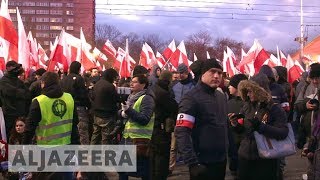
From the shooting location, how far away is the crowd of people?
16.1ft

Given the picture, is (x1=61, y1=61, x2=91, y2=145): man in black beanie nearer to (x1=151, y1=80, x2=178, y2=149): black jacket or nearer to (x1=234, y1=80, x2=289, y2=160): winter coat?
(x1=151, y1=80, x2=178, y2=149): black jacket

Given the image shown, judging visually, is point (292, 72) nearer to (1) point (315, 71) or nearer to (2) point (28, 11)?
(1) point (315, 71)

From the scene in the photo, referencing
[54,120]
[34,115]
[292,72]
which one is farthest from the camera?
[292,72]

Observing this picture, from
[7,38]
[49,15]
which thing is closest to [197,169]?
[7,38]

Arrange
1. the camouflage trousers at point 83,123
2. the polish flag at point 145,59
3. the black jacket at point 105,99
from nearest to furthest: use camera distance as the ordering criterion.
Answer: the black jacket at point 105,99 → the camouflage trousers at point 83,123 → the polish flag at point 145,59

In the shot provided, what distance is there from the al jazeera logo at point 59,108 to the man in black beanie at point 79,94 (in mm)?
3679

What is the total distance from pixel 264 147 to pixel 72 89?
5236mm

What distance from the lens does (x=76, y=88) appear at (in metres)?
9.71

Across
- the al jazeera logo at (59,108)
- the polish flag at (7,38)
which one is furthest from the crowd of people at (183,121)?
the polish flag at (7,38)

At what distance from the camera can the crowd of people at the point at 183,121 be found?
4914mm

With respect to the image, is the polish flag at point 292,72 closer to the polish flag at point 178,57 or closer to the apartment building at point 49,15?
the polish flag at point 178,57

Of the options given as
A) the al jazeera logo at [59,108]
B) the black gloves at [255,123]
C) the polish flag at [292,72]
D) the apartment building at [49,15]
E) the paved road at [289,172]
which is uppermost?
the apartment building at [49,15]

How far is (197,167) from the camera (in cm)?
472

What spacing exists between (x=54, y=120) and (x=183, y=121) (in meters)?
1.84
